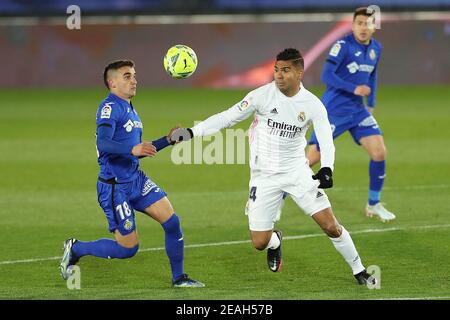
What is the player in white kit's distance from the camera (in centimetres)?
874

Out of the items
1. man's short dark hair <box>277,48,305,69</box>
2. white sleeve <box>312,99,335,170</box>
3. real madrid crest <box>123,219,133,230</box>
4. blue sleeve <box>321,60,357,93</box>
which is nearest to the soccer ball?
man's short dark hair <box>277,48,305,69</box>

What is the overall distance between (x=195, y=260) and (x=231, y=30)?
16919 mm

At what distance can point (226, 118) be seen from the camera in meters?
8.81

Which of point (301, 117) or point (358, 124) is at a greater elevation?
point (358, 124)

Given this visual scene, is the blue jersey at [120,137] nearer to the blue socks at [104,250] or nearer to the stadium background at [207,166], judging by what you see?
the blue socks at [104,250]

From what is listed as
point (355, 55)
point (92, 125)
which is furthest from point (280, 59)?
point (92, 125)

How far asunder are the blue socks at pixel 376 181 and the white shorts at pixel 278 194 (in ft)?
10.9

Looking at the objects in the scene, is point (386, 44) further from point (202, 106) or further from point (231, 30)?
point (202, 106)

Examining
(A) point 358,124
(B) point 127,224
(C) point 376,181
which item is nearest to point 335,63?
(A) point 358,124

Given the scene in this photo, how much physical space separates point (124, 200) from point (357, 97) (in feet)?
14.4

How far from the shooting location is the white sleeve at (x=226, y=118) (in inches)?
344

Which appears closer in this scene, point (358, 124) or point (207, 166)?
point (358, 124)

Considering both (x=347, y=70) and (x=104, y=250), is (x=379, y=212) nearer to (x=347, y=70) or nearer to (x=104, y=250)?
(x=347, y=70)

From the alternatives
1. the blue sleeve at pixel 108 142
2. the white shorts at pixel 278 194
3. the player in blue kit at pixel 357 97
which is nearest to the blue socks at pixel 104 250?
the blue sleeve at pixel 108 142
